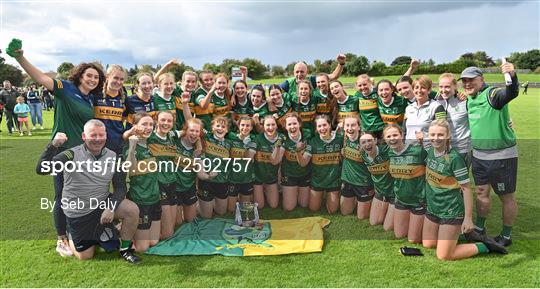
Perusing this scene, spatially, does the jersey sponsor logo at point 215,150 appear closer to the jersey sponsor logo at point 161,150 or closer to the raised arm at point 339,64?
the jersey sponsor logo at point 161,150

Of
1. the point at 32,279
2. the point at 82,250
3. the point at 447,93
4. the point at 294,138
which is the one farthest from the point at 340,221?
the point at 32,279

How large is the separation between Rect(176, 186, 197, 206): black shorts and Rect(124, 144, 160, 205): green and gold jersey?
2.10 feet

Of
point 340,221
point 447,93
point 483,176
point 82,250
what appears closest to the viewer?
point 82,250

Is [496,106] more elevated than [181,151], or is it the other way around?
[496,106]

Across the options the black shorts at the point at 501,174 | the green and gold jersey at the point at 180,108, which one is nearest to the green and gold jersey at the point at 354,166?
the black shorts at the point at 501,174

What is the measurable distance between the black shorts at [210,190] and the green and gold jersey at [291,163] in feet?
3.34

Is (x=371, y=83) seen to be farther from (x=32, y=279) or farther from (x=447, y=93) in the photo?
(x=32, y=279)

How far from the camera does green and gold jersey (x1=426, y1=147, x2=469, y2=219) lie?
14.1 ft

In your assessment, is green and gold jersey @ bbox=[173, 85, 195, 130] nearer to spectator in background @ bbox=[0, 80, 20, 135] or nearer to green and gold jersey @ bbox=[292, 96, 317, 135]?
green and gold jersey @ bbox=[292, 96, 317, 135]

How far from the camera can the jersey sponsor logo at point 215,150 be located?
562cm

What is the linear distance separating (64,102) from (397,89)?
4614 mm

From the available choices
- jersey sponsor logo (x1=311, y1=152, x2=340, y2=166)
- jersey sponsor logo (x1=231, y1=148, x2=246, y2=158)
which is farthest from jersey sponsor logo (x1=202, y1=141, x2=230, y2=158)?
jersey sponsor logo (x1=311, y1=152, x2=340, y2=166)

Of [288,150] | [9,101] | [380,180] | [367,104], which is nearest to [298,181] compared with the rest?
[288,150]

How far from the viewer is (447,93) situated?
5.17m
